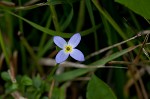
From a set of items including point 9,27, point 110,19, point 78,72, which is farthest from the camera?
point 9,27

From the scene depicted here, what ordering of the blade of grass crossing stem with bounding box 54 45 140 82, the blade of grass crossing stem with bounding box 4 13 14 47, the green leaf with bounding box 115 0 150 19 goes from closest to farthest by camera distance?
the green leaf with bounding box 115 0 150 19 < the blade of grass crossing stem with bounding box 54 45 140 82 < the blade of grass crossing stem with bounding box 4 13 14 47

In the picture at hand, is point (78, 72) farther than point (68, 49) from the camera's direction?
Yes

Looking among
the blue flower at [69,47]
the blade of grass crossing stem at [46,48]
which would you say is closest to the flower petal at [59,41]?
the blue flower at [69,47]

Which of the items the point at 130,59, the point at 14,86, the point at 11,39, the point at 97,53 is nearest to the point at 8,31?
the point at 11,39

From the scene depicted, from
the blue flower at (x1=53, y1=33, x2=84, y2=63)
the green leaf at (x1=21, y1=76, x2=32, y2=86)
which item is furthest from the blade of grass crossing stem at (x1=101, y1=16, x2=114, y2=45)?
the green leaf at (x1=21, y1=76, x2=32, y2=86)

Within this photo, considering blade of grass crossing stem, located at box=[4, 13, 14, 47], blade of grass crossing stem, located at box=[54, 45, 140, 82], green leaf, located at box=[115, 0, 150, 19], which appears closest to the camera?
green leaf, located at box=[115, 0, 150, 19]

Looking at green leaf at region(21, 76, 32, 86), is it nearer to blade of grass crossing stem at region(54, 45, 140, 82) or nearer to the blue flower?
blade of grass crossing stem at region(54, 45, 140, 82)

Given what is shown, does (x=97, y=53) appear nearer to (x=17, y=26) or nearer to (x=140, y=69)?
(x=140, y=69)

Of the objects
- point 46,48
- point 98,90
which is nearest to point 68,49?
point 98,90

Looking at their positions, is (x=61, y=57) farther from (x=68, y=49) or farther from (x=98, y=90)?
(x=98, y=90)
